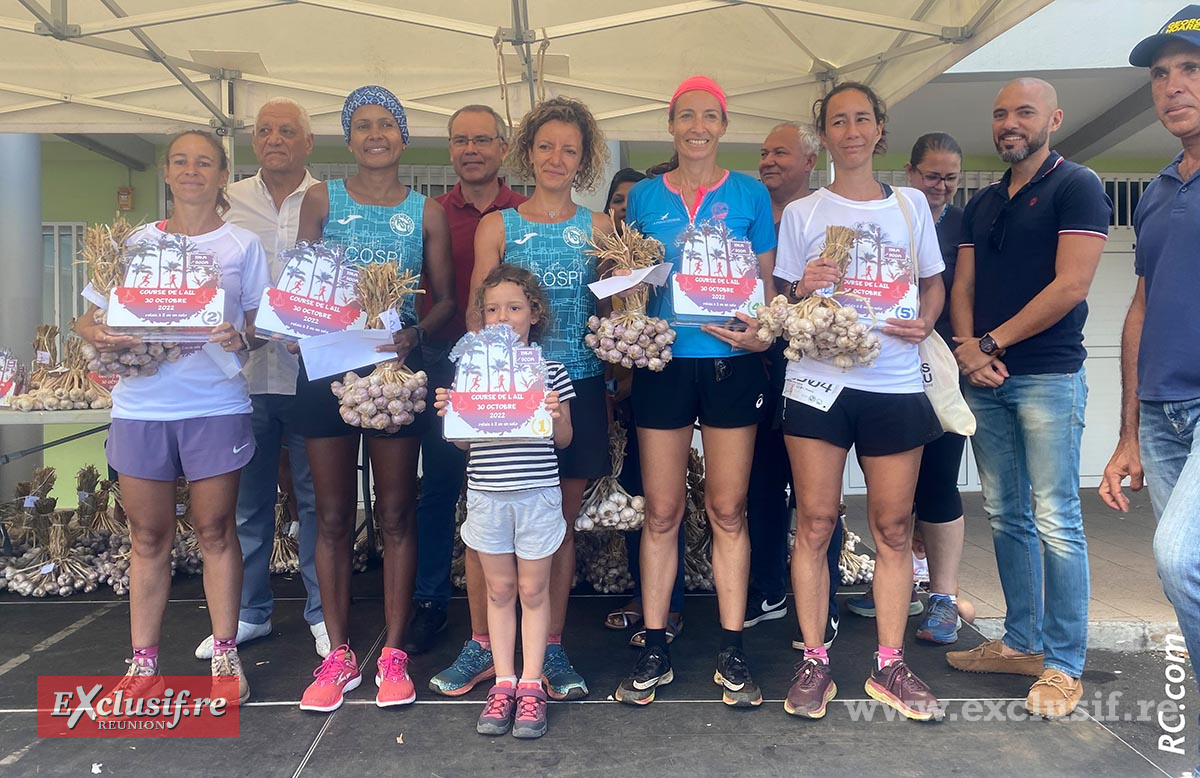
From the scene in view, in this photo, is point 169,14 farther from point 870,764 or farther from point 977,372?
point 870,764

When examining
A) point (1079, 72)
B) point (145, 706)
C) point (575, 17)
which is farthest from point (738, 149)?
point (145, 706)

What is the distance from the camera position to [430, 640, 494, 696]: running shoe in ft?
10.6

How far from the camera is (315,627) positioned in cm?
376

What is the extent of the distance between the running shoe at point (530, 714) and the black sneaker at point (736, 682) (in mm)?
717

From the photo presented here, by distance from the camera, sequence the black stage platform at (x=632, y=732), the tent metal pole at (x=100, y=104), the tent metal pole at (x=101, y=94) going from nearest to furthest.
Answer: the black stage platform at (x=632, y=732) < the tent metal pole at (x=100, y=104) < the tent metal pole at (x=101, y=94)

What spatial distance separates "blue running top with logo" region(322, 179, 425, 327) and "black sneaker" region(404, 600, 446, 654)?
1445 mm

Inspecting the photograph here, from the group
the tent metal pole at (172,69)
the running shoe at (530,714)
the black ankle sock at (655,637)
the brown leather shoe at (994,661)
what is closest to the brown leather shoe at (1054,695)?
the brown leather shoe at (994,661)

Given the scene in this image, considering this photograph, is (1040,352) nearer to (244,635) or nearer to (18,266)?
(244,635)

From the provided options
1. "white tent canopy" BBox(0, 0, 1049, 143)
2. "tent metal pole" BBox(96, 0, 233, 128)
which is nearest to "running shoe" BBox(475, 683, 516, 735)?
"white tent canopy" BBox(0, 0, 1049, 143)

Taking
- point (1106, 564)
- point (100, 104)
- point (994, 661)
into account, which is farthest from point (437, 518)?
point (1106, 564)

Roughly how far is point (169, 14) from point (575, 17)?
210cm

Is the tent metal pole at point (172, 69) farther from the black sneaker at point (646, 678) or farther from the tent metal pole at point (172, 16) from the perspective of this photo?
the black sneaker at point (646, 678)

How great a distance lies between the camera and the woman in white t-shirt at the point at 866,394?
116 inches

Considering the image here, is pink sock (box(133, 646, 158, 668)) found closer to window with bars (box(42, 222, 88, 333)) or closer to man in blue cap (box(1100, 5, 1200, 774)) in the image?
man in blue cap (box(1100, 5, 1200, 774))
